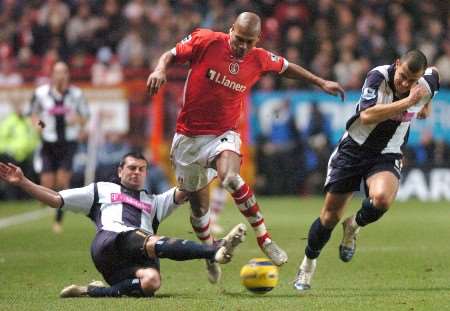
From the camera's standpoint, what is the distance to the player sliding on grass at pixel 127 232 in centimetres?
893

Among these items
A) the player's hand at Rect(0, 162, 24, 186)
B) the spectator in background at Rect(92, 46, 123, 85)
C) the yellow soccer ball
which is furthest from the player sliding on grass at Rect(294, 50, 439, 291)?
the spectator in background at Rect(92, 46, 123, 85)

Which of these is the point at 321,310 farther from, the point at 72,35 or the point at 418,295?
the point at 72,35

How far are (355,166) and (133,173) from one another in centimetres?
202

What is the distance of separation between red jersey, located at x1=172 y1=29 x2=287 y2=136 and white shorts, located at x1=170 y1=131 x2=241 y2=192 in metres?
0.08

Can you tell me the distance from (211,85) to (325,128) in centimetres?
1300

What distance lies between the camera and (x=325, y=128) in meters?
23.4

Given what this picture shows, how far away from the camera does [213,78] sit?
10586 millimetres

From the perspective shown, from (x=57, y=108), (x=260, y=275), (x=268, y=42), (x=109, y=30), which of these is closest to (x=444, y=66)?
(x=268, y=42)

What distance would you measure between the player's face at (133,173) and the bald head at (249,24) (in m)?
1.55

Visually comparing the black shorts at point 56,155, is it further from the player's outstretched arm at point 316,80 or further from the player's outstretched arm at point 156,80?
the player's outstretched arm at point 156,80

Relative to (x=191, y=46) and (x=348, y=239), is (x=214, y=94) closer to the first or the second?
(x=191, y=46)

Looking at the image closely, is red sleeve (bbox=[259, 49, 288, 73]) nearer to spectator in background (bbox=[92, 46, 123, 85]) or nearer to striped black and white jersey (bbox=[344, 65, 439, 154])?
striped black and white jersey (bbox=[344, 65, 439, 154])

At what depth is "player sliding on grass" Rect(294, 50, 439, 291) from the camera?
9688 mm

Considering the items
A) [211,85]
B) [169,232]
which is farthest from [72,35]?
[211,85]
